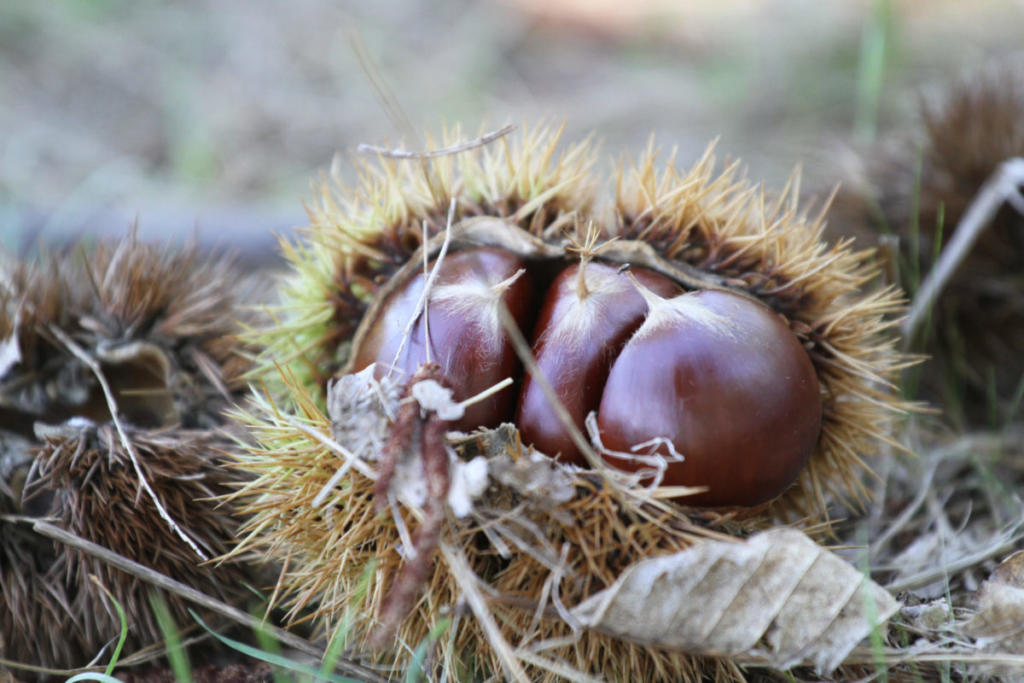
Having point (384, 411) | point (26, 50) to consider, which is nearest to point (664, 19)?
point (26, 50)

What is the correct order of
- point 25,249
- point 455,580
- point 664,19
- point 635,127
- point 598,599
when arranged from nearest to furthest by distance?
point 598,599 < point 455,580 < point 25,249 < point 635,127 < point 664,19

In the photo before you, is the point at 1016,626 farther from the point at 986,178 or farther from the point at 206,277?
the point at 206,277

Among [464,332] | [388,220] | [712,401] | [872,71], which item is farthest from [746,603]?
[872,71]

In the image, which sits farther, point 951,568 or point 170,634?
point 951,568

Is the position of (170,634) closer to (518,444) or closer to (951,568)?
(518,444)

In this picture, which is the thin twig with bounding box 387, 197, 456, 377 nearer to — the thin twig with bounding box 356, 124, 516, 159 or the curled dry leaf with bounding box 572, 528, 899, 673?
the thin twig with bounding box 356, 124, 516, 159

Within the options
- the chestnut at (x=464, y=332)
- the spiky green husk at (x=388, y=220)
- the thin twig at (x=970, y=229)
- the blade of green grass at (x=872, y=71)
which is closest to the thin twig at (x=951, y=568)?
the thin twig at (x=970, y=229)

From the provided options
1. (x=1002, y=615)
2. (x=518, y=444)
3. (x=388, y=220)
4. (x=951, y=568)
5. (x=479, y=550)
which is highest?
(x=388, y=220)
